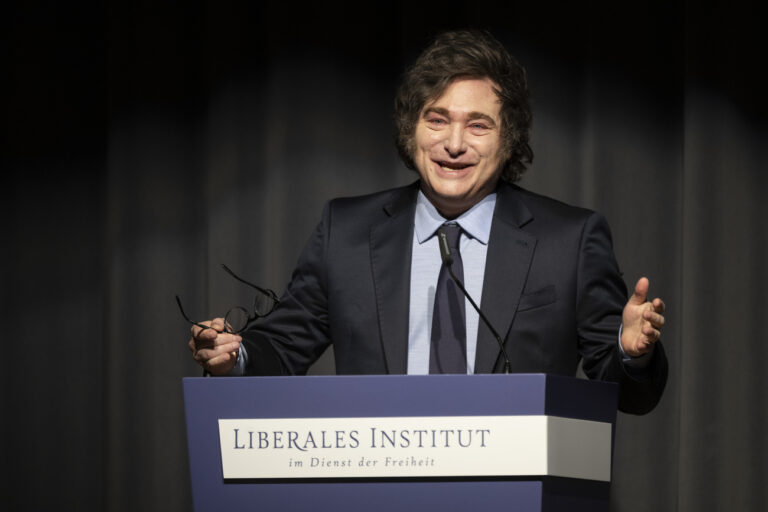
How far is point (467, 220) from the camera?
87.9 inches

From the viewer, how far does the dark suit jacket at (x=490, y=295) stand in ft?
6.82

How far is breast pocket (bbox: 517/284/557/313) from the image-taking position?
210 cm

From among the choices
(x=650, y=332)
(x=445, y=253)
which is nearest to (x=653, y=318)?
(x=650, y=332)

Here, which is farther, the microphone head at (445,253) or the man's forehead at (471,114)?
the man's forehead at (471,114)

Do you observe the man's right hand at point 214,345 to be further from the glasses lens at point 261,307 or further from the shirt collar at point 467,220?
the shirt collar at point 467,220

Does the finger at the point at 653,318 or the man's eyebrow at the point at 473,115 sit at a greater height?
the man's eyebrow at the point at 473,115

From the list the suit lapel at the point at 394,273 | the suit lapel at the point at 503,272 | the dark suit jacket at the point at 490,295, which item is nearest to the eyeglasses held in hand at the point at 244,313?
the dark suit jacket at the point at 490,295

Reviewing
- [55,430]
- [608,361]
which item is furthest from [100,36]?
[608,361]

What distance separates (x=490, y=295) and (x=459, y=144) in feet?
1.15

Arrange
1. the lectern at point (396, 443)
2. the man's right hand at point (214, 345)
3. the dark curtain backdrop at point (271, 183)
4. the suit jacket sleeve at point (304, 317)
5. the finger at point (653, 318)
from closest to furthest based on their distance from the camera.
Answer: the lectern at point (396, 443)
the finger at point (653, 318)
the man's right hand at point (214, 345)
the suit jacket sleeve at point (304, 317)
the dark curtain backdrop at point (271, 183)

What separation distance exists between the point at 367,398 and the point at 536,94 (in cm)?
187

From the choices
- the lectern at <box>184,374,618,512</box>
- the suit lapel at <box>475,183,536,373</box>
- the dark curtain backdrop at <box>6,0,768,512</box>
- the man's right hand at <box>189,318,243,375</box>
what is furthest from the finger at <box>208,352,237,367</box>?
the dark curtain backdrop at <box>6,0,768,512</box>

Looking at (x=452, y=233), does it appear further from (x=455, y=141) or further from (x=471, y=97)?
(x=471, y=97)

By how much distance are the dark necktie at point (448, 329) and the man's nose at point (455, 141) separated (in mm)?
240
